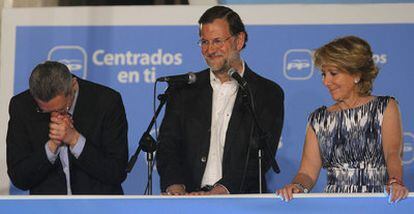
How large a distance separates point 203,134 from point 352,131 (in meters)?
0.75

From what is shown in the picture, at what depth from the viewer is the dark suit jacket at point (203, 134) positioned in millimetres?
4781

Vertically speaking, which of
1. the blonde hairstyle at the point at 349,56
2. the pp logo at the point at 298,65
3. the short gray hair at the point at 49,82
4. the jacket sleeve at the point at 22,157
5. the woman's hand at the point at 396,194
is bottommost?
the woman's hand at the point at 396,194

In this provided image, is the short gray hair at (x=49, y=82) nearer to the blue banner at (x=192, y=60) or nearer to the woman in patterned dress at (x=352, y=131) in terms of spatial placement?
the woman in patterned dress at (x=352, y=131)

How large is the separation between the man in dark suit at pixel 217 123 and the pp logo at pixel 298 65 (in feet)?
2.89

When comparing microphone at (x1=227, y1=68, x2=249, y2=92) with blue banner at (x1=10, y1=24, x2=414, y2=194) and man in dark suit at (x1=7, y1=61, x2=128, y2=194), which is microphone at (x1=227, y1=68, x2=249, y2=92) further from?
blue banner at (x1=10, y1=24, x2=414, y2=194)

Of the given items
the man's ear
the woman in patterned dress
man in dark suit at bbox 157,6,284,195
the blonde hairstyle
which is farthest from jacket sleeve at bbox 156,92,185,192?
the blonde hairstyle

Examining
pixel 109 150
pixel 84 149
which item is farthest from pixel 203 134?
pixel 84 149

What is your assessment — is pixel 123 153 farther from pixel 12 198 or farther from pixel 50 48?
pixel 50 48

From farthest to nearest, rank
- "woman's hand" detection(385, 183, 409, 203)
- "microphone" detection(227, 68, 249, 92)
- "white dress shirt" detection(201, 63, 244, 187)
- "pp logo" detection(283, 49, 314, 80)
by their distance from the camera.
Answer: "pp logo" detection(283, 49, 314, 80) → "white dress shirt" detection(201, 63, 244, 187) → "microphone" detection(227, 68, 249, 92) → "woman's hand" detection(385, 183, 409, 203)

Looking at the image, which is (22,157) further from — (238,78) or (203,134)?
(238,78)

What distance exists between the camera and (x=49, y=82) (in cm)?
476

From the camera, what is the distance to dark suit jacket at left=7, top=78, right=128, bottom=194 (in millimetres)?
4836

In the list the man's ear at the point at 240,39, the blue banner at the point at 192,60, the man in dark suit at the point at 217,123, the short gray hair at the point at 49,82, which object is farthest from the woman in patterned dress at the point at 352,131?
the blue banner at the point at 192,60

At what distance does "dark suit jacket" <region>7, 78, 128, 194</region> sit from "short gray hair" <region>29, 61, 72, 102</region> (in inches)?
9.8
